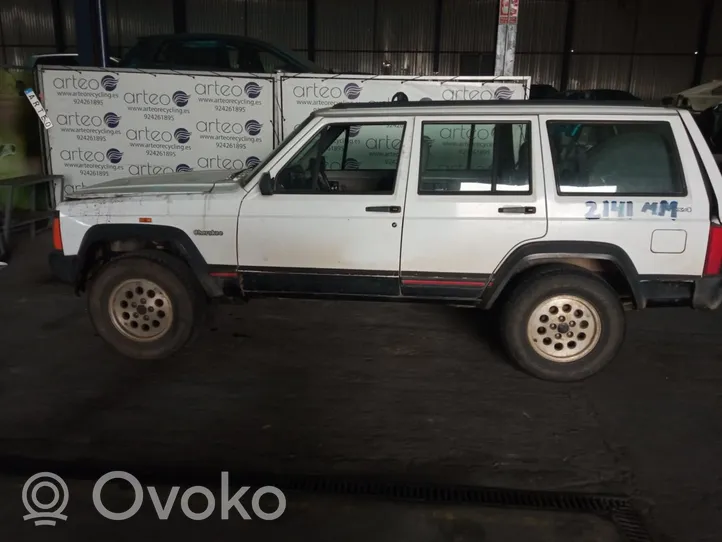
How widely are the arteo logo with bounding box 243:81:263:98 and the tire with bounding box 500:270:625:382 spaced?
5111 mm

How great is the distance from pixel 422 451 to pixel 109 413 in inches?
78.9

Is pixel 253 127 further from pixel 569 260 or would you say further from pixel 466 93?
pixel 569 260

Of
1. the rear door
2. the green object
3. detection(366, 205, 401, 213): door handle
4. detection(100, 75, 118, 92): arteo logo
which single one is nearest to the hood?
detection(366, 205, 401, 213): door handle

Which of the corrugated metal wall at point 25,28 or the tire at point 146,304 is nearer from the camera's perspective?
the tire at point 146,304

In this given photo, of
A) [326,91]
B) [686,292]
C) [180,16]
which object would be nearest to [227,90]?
[326,91]

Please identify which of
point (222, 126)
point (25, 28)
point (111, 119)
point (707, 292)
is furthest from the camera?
point (25, 28)

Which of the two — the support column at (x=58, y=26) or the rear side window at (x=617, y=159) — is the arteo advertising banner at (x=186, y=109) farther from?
the support column at (x=58, y=26)

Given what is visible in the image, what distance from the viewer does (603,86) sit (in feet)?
81.4

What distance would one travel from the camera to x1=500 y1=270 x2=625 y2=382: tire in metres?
4.23

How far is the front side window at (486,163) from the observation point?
425cm

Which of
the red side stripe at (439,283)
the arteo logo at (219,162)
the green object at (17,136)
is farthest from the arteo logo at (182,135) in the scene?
the red side stripe at (439,283)

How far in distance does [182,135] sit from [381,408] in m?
5.65

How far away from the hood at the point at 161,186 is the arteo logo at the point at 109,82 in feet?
12.0

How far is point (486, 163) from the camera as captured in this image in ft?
14.3
